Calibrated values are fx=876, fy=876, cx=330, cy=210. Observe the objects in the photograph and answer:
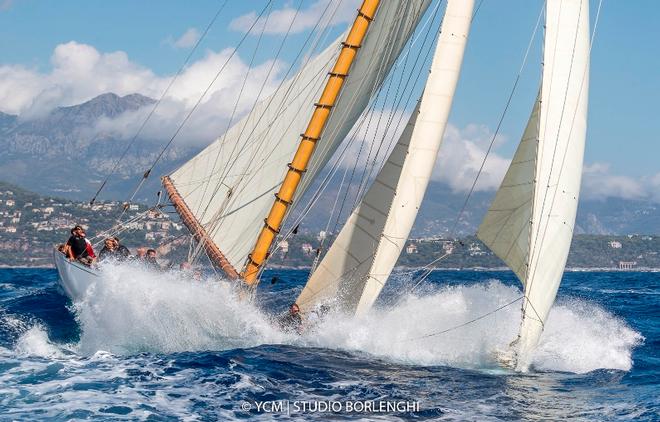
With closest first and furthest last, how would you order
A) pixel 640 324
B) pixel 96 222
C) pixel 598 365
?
pixel 598 365
pixel 640 324
pixel 96 222

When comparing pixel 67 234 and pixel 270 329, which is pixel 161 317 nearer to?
pixel 270 329

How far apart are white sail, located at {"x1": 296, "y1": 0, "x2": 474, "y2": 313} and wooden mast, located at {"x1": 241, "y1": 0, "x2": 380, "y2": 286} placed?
1708 mm

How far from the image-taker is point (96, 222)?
161 metres

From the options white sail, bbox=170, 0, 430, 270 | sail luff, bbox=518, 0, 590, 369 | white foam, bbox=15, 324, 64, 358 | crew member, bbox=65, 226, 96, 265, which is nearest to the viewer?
white foam, bbox=15, 324, 64, 358

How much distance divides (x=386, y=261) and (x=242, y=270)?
4.56m

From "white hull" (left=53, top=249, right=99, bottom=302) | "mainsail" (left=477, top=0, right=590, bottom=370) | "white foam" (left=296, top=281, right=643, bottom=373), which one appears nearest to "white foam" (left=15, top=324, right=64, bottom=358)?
"white hull" (left=53, top=249, right=99, bottom=302)

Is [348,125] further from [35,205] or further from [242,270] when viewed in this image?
[35,205]

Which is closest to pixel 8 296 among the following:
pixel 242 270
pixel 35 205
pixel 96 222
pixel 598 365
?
pixel 242 270

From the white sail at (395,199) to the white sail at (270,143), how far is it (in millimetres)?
1731

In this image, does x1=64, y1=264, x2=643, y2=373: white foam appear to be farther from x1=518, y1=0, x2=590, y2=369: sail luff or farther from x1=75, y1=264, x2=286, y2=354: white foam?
x1=518, y1=0, x2=590, y2=369: sail luff

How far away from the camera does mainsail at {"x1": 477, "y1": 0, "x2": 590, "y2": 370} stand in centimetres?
1995

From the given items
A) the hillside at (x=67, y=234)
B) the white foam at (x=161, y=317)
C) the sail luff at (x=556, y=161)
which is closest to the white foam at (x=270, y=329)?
the white foam at (x=161, y=317)

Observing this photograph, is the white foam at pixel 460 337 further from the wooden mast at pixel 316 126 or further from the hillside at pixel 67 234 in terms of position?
the hillside at pixel 67 234

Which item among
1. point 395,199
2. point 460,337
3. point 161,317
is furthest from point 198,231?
point 460,337
